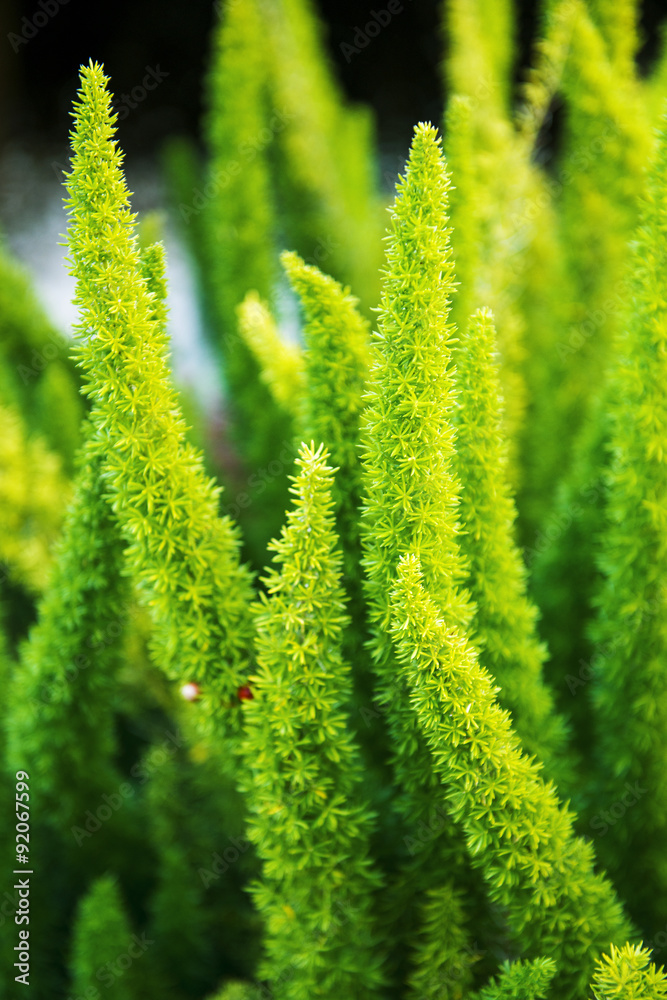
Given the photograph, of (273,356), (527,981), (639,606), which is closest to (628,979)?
(527,981)

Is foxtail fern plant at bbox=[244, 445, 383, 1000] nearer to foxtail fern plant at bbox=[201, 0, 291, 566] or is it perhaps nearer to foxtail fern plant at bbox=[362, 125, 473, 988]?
foxtail fern plant at bbox=[362, 125, 473, 988]

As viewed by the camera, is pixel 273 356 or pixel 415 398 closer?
pixel 415 398

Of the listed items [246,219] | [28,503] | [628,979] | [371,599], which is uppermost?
[246,219]

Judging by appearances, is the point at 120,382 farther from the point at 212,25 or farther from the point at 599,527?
the point at 212,25

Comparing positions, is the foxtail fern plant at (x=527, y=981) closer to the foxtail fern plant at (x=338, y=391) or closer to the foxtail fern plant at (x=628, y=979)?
the foxtail fern plant at (x=628, y=979)

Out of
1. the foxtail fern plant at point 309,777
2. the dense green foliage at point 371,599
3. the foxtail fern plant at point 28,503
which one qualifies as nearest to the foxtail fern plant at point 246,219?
the dense green foliage at point 371,599

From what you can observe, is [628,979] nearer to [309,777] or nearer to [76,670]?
[309,777]

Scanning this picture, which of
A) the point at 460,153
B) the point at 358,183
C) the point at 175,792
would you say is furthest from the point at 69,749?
the point at 358,183

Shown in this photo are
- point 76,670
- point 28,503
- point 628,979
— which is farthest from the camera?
point 28,503
